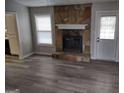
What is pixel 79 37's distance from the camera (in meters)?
5.78

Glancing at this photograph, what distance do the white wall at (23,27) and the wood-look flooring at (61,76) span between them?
0.81 m

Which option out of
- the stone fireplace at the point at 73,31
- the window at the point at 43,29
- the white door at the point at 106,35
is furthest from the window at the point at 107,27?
the window at the point at 43,29

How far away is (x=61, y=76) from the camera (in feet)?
13.5

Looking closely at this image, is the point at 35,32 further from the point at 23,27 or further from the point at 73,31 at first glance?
the point at 73,31

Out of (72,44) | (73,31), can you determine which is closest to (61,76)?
(72,44)

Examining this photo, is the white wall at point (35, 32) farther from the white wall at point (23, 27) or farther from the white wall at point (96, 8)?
the white wall at point (96, 8)

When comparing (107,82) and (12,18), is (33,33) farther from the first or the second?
(107,82)

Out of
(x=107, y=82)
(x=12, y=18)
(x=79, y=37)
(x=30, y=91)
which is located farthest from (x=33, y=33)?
(x=107, y=82)

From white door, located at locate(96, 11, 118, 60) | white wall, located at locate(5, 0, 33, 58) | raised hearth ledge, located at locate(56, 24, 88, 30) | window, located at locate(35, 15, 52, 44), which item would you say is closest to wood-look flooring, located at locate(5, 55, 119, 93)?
white door, located at locate(96, 11, 118, 60)

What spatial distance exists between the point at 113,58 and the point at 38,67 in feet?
10.4

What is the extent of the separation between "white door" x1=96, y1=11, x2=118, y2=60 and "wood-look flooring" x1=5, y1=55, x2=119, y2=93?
0.44 meters

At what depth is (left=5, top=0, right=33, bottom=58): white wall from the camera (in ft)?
17.5
